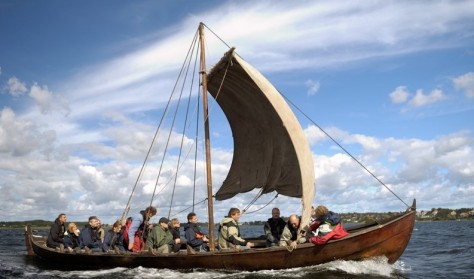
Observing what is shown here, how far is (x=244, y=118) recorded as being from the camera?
19.0 metres

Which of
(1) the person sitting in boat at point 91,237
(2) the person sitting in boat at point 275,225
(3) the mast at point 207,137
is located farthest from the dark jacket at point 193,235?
(1) the person sitting in boat at point 91,237

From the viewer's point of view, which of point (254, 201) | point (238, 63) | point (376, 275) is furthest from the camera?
point (254, 201)

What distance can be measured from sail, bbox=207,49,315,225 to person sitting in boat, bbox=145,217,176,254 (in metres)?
3.93

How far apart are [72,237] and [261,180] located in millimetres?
8571

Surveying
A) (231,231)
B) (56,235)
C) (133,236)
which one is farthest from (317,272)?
(56,235)

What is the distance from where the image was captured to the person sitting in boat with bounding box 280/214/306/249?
13.9 metres

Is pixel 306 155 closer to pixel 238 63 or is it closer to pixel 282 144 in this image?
pixel 282 144

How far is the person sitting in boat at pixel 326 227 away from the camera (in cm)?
1338

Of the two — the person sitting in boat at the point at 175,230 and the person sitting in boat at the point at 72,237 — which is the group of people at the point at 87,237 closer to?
the person sitting in boat at the point at 72,237

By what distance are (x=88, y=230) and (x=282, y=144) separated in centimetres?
863

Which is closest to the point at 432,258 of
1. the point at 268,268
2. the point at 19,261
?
the point at 268,268

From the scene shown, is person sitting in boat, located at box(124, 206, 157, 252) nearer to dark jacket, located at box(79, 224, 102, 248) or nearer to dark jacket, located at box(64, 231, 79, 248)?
dark jacket, located at box(79, 224, 102, 248)

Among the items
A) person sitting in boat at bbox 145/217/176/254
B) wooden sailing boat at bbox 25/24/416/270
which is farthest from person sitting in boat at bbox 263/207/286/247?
person sitting in boat at bbox 145/217/176/254

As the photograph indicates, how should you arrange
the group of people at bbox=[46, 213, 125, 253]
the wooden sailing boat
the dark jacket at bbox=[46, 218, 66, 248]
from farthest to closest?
1. the dark jacket at bbox=[46, 218, 66, 248]
2. the group of people at bbox=[46, 213, 125, 253]
3. the wooden sailing boat
